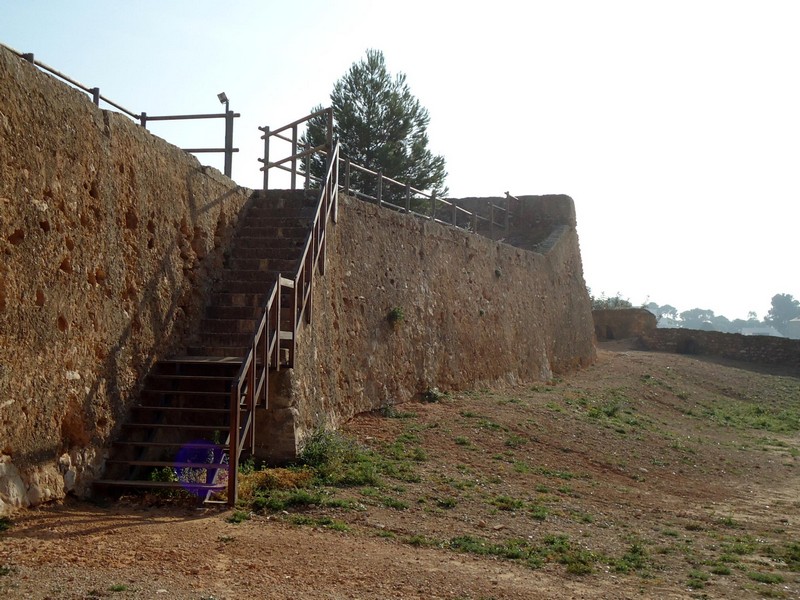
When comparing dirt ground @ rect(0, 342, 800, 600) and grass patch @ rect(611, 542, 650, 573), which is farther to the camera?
grass patch @ rect(611, 542, 650, 573)

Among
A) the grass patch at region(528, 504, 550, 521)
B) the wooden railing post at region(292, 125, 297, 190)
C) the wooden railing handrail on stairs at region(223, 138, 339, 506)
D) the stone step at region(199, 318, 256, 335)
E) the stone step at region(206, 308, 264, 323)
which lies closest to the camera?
the wooden railing handrail on stairs at region(223, 138, 339, 506)

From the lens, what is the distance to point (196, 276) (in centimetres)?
962

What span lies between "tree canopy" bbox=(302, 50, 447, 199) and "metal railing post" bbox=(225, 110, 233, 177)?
1788cm

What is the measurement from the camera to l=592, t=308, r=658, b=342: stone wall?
30.4m

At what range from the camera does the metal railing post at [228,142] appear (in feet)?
34.9

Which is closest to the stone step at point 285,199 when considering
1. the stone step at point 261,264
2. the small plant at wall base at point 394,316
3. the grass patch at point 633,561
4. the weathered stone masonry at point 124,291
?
the weathered stone masonry at point 124,291

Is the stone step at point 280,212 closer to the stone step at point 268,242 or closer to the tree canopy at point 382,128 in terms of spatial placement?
the stone step at point 268,242

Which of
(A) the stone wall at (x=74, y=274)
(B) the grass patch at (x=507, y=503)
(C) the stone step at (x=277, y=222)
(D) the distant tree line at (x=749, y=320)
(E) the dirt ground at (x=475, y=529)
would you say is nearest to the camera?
(E) the dirt ground at (x=475, y=529)

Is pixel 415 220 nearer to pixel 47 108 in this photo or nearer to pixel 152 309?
pixel 152 309

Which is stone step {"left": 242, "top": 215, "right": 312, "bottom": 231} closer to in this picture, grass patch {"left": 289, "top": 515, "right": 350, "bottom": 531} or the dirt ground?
the dirt ground

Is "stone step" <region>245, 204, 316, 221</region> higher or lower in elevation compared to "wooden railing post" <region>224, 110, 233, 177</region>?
lower

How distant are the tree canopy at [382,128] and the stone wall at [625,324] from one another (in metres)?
7.87

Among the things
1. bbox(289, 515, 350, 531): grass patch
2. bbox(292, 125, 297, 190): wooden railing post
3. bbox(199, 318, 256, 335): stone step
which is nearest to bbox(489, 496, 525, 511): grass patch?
bbox(289, 515, 350, 531): grass patch

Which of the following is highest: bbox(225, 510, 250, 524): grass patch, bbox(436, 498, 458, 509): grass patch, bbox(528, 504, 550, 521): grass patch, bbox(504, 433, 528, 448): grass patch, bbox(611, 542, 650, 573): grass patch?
bbox(504, 433, 528, 448): grass patch
